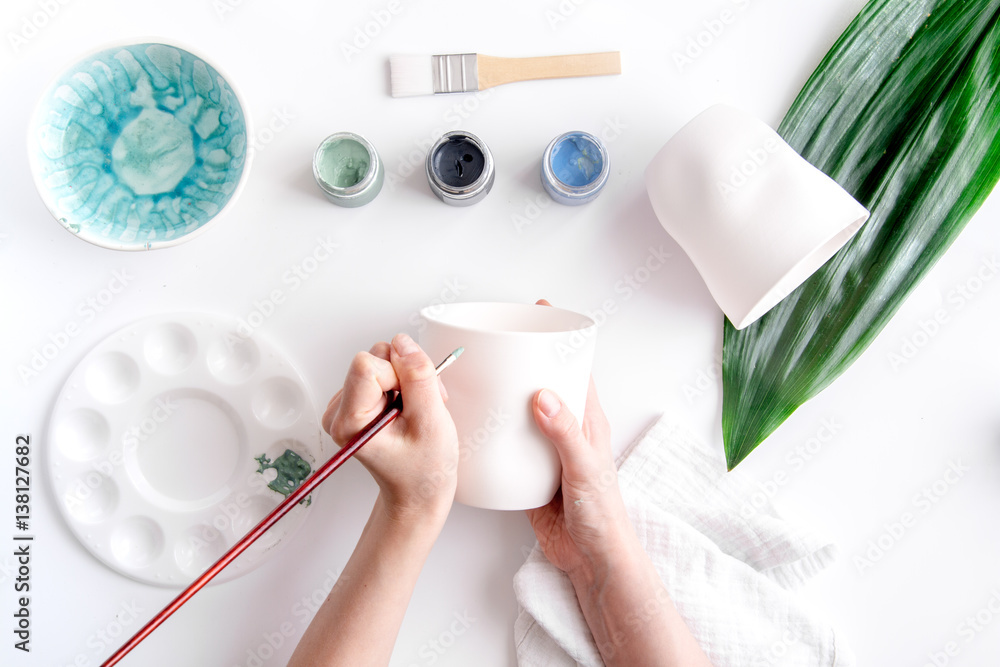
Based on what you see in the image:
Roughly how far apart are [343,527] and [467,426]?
32 centimetres

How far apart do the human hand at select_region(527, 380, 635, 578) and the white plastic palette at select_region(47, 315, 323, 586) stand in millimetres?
317

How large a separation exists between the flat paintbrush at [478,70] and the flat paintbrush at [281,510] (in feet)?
1.33

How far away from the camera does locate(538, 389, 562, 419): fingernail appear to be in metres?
0.56

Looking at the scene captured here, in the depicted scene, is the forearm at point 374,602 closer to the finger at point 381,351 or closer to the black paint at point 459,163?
the finger at point 381,351

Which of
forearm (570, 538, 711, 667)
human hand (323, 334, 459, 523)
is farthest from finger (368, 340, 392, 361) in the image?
forearm (570, 538, 711, 667)

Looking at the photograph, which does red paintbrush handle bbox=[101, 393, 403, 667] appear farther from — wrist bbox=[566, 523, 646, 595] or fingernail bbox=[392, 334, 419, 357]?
wrist bbox=[566, 523, 646, 595]

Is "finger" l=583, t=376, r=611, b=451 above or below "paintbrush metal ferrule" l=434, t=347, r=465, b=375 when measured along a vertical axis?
above

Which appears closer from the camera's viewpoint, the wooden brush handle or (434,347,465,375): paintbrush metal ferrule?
(434,347,465,375): paintbrush metal ferrule

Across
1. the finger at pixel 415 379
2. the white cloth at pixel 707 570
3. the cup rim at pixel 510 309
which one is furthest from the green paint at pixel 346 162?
the white cloth at pixel 707 570

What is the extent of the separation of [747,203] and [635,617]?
1.57 feet

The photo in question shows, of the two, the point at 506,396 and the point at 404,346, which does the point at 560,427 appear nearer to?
the point at 506,396

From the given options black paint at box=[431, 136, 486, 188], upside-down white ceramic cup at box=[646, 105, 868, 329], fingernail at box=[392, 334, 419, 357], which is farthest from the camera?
black paint at box=[431, 136, 486, 188]

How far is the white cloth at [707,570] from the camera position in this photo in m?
0.71

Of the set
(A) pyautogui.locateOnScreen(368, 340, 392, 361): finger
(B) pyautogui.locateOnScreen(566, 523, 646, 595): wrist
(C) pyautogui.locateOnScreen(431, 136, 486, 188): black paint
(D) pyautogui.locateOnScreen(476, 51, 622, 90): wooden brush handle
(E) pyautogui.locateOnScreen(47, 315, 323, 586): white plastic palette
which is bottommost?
(A) pyautogui.locateOnScreen(368, 340, 392, 361): finger
